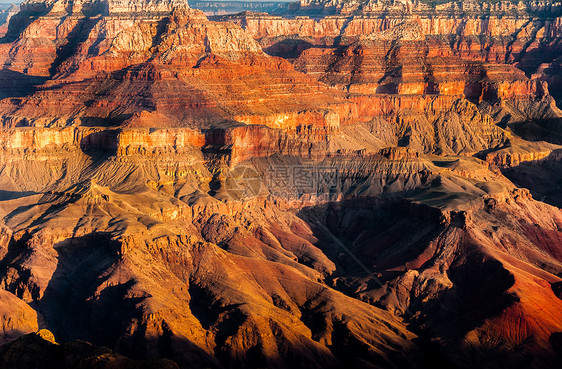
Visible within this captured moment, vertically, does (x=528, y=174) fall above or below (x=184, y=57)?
below

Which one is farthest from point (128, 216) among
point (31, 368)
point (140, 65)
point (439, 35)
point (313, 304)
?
point (439, 35)

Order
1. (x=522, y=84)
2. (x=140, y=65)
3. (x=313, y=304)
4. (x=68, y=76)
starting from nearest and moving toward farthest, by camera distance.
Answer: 1. (x=313, y=304)
2. (x=140, y=65)
3. (x=68, y=76)
4. (x=522, y=84)

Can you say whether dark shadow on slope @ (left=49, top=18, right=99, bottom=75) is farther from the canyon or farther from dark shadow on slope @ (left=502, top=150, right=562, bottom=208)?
dark shadow on slope @ (left=502, top=150, right=562, bottom=208)

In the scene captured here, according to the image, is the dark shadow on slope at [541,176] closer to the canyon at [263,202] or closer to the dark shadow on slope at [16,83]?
the canyon at [263,202]

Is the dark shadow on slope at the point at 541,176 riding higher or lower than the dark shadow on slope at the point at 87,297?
lower

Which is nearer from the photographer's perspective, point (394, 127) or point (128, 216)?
point (128, 216)

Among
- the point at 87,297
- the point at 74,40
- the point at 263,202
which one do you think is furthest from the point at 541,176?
the point at 74,40

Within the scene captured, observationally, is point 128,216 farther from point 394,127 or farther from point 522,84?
point 522,84

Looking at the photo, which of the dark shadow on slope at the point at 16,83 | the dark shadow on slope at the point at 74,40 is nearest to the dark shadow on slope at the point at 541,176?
the dark shadow on slope at the point at 74,40

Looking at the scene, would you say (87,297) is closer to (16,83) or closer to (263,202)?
(263,202)
